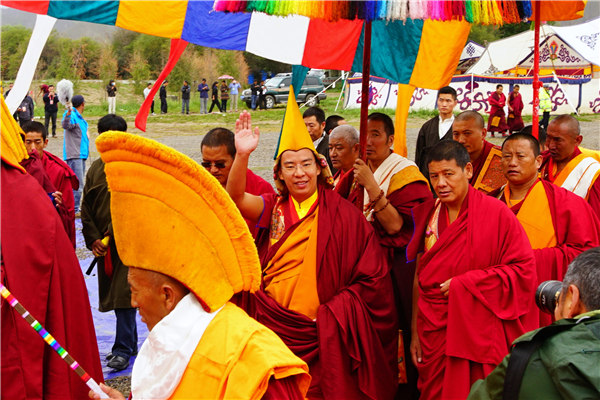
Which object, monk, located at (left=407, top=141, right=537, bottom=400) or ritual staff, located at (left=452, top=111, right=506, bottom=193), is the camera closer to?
monk, located at (left=407, top=141, right=537, bottom=400)

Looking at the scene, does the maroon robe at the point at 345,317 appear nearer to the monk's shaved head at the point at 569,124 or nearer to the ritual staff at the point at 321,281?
the ritual staff at the point at 321,281

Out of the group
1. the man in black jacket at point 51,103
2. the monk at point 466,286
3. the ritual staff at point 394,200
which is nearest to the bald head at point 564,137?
the ritual staff at point 394,200

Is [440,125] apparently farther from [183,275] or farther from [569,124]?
[183,275]

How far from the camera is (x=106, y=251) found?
4781 mm

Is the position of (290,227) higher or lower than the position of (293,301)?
higher

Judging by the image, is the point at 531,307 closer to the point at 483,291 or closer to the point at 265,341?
the point at 483,291

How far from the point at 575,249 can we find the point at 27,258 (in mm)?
3036

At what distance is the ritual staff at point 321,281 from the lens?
3568mm

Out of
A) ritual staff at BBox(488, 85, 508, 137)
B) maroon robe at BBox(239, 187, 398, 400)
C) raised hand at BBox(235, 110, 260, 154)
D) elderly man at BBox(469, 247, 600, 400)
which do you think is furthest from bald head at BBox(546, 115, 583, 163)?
ritual staff at BBox(488, 85, 508, 137)

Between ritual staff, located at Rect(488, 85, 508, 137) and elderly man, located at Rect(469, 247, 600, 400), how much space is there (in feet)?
56.8

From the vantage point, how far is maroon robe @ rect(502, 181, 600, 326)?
394 centimetres

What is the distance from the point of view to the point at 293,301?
3676mm

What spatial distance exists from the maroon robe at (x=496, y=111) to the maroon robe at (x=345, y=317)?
51.3 feet

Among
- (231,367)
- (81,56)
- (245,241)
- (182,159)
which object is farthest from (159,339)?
(81,56)
